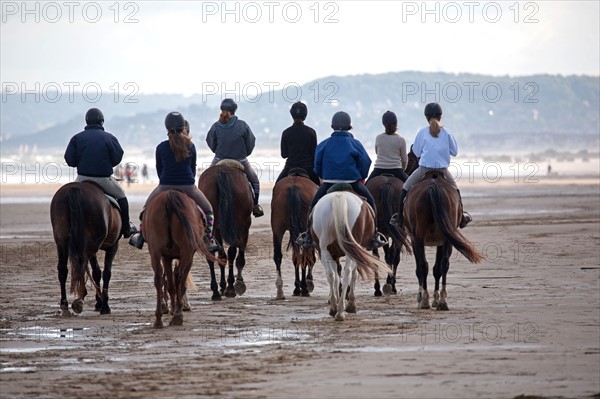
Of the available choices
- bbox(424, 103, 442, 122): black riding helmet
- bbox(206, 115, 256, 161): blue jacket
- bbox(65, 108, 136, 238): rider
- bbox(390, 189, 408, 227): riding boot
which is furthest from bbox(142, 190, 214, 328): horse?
bbox(206, 115, 256, 161): blue jacket

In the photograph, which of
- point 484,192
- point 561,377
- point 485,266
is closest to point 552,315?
point 561,377

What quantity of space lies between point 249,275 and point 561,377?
11141 mm

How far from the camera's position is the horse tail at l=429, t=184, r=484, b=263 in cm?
1555

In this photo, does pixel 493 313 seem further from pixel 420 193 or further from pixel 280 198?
pixel 280 198

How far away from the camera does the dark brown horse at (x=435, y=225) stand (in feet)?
51.3

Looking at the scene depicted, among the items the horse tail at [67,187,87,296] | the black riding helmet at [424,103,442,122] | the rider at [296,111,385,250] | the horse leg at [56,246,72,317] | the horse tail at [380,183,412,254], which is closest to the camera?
the horse tail at [67,187,87,296]

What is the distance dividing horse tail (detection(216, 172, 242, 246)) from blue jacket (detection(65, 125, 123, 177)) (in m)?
1.78

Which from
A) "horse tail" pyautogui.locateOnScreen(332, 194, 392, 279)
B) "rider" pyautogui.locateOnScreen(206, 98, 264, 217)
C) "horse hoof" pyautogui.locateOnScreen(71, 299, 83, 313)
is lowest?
"horse hoof" pyautogui.locateOnScreen(71, 299, 83, 313)

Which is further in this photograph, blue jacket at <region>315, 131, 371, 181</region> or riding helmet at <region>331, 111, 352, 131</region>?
riding helmet at <region>331, 111, 352, 131</region>

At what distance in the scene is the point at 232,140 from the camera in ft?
60.1

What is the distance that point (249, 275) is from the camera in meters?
21.0

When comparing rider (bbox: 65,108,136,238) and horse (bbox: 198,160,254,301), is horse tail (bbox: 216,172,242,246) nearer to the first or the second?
horse (bbox: 198,160,254,301)

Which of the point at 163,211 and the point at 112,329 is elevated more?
the point at 163,211

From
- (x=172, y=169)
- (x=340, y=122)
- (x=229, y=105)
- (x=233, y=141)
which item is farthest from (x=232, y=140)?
(x=172, y=169)
